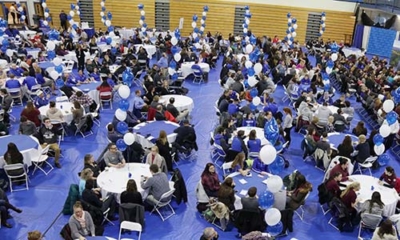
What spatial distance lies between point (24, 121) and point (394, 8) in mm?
17353

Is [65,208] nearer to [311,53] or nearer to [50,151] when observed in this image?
[50,151]

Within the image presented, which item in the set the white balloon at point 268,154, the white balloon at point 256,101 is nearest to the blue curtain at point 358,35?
the white balloon at point 256,101

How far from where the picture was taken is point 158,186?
7559 mm

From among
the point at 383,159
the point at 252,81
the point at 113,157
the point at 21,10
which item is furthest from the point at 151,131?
the point at 21,10

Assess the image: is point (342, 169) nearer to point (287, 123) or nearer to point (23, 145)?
point (287, 123)

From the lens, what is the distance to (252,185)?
26.0 feet

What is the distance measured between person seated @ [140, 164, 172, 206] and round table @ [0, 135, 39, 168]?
3117 mm

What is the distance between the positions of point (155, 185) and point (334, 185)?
3.72 metres

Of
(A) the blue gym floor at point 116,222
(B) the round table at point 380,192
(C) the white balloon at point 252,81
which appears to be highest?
(C) the white balloon at point 252,81

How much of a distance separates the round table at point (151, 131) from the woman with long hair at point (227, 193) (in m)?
2.81

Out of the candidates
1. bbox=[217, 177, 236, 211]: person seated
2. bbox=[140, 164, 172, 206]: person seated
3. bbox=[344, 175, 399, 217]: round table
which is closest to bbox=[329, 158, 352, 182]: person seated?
bbox=[344, 175, 399, 217]: round table

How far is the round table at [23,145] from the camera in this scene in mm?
8734

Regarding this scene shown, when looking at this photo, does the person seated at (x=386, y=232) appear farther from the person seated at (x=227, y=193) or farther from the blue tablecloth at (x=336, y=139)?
the blue tablecloth at (x=336, y=139)

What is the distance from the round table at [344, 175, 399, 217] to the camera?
7.70 m
